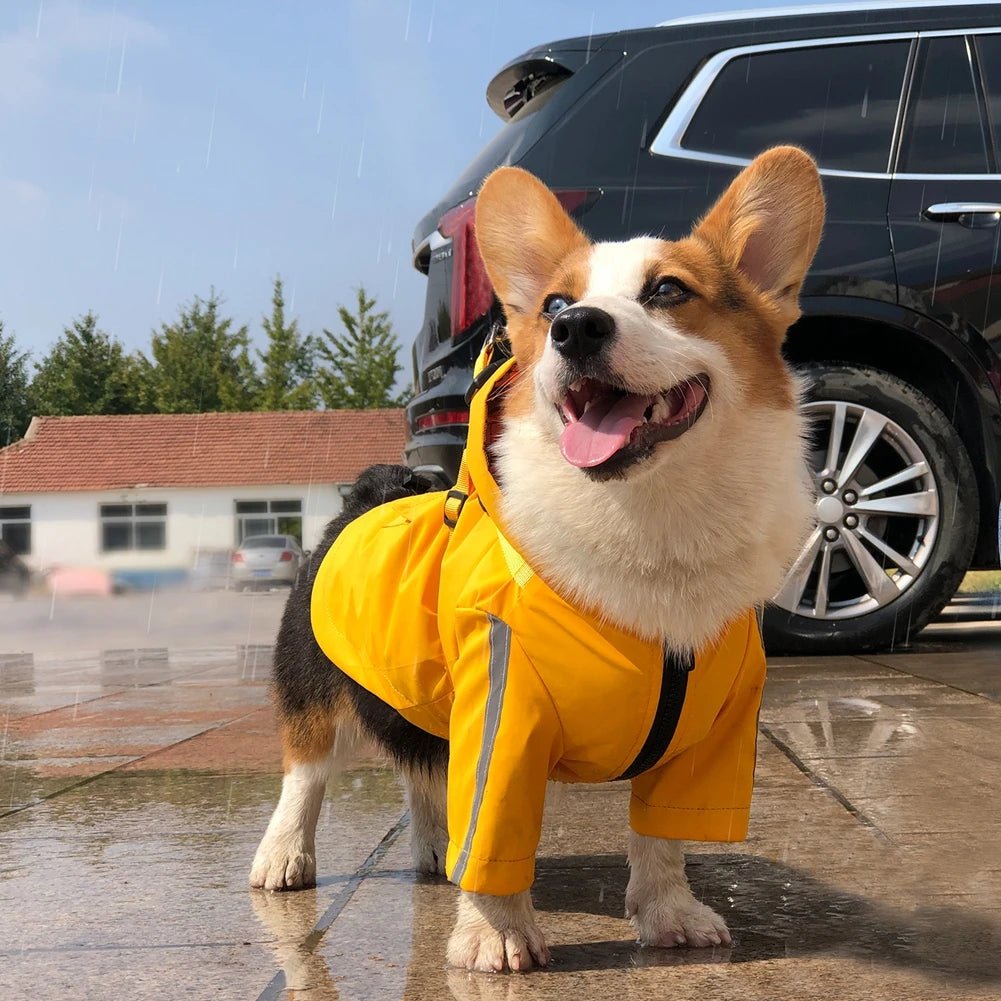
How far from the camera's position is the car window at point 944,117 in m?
5.60

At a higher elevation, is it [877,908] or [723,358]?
[723,358]

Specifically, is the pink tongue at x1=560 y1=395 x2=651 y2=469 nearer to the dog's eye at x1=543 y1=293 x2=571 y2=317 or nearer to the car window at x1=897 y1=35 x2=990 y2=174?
the dog's eye at x1=543 y1=293 x2=571 y2=317

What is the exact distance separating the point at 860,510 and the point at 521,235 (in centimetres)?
298

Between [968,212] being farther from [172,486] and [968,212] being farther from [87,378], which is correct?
[87,378]

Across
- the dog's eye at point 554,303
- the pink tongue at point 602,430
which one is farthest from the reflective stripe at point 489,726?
the dog's eye at point 554,303

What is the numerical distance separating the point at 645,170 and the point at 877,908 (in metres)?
3.69

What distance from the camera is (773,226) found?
2986mm

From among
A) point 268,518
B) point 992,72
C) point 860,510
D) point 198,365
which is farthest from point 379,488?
point 198,365

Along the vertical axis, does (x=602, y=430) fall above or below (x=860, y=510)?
above

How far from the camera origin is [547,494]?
8.70ft

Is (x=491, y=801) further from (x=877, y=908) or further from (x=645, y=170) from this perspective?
(x=645, y=170)

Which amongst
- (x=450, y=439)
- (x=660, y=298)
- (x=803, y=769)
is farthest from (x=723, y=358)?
(x=450, y=439)

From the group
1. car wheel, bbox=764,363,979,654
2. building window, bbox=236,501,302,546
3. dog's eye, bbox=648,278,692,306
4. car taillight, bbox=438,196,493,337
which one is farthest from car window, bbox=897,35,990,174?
building window, bbox=236,501,302,546

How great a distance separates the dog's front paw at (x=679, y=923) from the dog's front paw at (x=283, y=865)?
0.84 m
